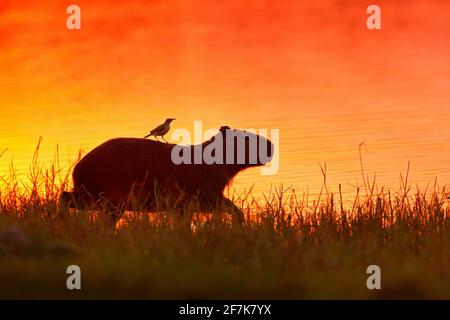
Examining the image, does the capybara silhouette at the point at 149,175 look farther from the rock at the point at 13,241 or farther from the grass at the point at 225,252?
the rock at the point at 13,241

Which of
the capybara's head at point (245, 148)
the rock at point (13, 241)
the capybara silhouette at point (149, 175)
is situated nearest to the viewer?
the rock at point (13, 241)

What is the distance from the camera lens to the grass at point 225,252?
377 inches

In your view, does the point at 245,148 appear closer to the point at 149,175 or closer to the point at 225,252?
the point at 149,175

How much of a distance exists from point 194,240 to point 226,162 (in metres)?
4.48

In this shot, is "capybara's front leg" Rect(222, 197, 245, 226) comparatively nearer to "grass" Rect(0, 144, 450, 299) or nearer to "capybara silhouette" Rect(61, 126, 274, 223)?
"capybara silhouette" Rect(61, 126, 274, 223)

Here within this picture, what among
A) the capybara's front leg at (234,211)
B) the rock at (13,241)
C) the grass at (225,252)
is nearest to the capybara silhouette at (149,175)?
the capybara's front leg at (234,211)

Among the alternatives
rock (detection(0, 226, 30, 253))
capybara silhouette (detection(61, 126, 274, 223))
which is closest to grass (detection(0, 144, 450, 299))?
rock (detection(0, 226, 30, 253))

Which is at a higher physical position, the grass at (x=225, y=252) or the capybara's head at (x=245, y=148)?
the capybara's head at (x=245, y=148)

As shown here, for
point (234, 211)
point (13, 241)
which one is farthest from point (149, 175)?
point (13, 241)

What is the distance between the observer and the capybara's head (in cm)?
1599

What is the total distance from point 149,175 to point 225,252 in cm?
383

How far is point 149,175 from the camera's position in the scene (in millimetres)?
14844

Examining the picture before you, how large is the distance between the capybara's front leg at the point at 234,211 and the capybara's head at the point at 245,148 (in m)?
1.30

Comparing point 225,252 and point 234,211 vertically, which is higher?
point 234,211
